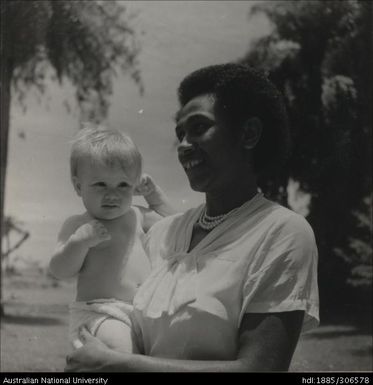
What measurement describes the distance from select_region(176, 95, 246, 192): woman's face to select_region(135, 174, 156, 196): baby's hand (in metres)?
0.55

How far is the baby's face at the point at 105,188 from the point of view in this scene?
7.32ft

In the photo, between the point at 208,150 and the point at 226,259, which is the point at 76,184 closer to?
the point at 208,150

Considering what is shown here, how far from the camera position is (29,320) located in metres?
12.2

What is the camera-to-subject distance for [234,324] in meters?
1.65

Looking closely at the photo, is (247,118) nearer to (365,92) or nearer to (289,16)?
(365,92)

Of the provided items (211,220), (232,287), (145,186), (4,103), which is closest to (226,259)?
(232,287)

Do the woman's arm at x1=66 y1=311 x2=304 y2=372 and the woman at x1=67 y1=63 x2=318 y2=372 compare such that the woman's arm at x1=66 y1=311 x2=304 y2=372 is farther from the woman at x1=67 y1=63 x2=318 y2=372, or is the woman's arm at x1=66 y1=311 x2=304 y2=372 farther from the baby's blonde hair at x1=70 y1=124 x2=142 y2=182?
the baby's blonde hair at x1=70 y1=124 x2=142 y2=182

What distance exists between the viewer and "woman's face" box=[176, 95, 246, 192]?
1863mm

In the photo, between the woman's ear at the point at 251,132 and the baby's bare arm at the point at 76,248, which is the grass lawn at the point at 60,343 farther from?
the woman's ear at the point at 251,132

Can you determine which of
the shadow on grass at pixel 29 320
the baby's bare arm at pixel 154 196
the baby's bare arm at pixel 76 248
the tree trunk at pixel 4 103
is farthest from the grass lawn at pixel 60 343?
the baby's bare arm at pixel 76 248

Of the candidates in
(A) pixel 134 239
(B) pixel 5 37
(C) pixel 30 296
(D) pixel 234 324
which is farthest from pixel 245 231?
(C) pixel 30 296

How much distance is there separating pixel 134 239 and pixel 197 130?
618 mm

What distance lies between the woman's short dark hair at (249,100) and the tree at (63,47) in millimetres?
7773

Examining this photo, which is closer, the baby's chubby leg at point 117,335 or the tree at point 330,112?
the baby's chubby leg at point 117,335
